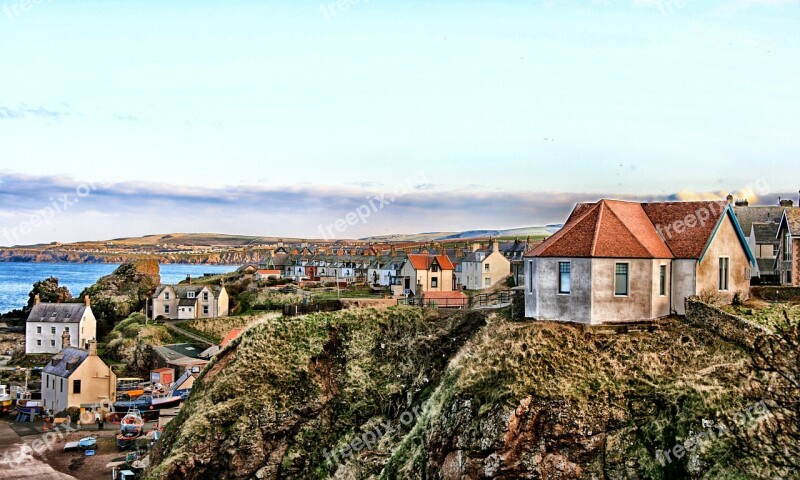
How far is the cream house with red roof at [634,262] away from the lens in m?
29.6

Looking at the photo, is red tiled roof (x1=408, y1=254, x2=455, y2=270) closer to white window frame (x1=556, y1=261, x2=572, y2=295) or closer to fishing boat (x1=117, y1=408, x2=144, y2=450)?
fishing boat (x1=117, y1=408, x2=144, y2=450)

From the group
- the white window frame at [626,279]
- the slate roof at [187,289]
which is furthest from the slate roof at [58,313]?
the white window frame at [626,279]

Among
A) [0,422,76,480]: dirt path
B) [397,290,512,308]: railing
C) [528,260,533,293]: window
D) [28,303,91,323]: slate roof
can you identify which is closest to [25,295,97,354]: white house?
[28,303,91,323]: slate roof

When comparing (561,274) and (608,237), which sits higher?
(608,237)

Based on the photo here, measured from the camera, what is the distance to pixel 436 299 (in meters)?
44.0

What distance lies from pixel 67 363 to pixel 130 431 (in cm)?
1176

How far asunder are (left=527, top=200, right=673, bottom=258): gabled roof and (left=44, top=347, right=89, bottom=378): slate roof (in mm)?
36082

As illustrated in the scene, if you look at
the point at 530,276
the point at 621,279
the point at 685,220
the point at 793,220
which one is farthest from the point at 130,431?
the point at 793,220

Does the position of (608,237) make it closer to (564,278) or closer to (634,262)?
(634,262)

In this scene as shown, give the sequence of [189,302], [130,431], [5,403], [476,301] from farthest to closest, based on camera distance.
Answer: [189,302]
[5,403]
[130,431]
[476,301]

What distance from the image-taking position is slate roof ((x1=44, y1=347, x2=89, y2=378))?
51.8 m

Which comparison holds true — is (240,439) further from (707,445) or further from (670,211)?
(670,211)

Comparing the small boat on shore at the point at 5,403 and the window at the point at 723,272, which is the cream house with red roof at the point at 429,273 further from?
the window at the point at 723,272

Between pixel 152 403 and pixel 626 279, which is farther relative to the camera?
pixel 152 403
